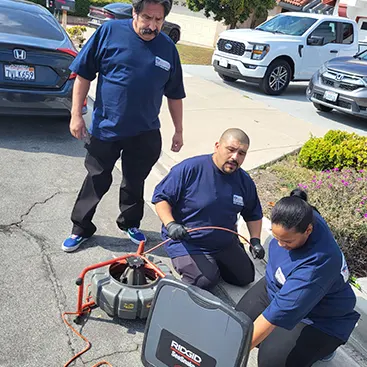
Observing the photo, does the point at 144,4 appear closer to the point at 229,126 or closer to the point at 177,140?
the point at 177,140

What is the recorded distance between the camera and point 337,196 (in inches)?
153

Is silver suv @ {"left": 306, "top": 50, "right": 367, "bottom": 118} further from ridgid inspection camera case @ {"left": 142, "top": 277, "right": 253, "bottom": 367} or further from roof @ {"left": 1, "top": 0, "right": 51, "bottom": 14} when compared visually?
ridgid inspection camera case @ {"left": 142, "top": 277, "right": 253, "bottom": 367}

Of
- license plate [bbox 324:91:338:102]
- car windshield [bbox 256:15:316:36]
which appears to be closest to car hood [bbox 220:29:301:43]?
car windshield [bbox 256:15:316:36]

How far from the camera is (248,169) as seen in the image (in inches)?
201

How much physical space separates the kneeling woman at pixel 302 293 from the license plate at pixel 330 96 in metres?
5.40

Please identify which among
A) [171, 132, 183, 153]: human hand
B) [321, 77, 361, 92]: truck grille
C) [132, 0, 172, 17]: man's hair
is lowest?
[171, 132, 183, 153]: human hand

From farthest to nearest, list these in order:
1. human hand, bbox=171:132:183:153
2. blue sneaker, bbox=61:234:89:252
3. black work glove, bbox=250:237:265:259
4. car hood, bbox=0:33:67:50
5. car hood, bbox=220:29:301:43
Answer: car hood, bbox=220:29:301:43
car hood, bbox=0:33:67:50
human hand, bbox=171:132:183:153
blue sneaker, bbox=61:234:89:252
black work glove, bbox=250:237:265:259

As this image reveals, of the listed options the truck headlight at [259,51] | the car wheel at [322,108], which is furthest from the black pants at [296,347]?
the truck headlight at [259,51]

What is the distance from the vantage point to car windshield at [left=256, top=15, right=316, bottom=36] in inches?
370

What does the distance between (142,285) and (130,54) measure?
4.79 ft

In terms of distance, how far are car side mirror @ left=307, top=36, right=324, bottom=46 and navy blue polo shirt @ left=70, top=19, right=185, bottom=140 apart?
23.5 ft

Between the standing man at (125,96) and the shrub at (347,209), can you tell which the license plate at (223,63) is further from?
the standing man at (125,96)

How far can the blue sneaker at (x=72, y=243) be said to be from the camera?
320 cm

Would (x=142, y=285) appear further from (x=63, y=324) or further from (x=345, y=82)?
(x=345, y=82)
